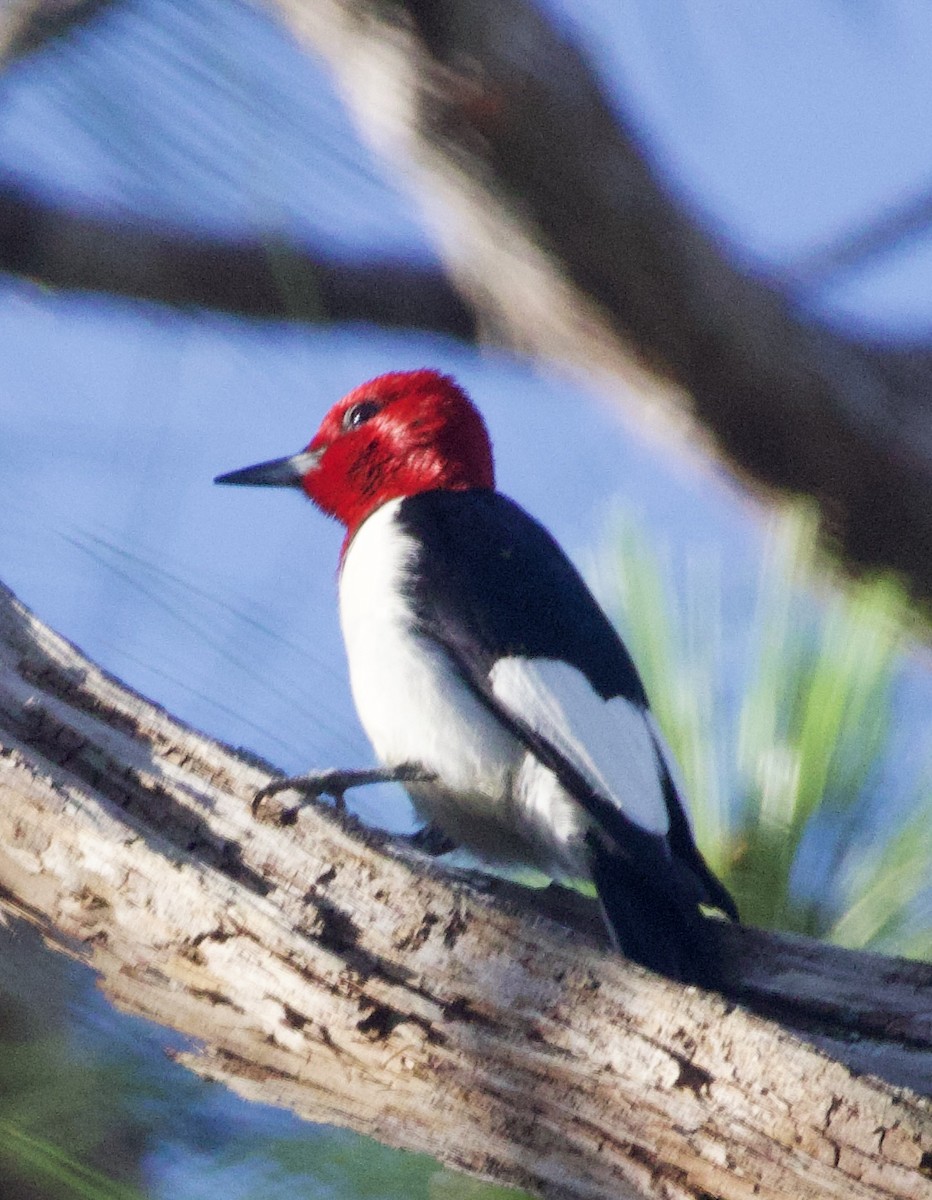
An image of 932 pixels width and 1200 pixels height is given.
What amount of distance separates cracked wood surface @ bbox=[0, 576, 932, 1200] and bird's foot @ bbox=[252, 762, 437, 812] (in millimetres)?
21

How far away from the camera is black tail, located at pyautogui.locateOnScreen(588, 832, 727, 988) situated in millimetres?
1389

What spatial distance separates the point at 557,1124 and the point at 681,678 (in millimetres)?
754

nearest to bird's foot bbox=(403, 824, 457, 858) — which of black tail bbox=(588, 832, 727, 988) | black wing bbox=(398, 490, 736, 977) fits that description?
black wing bbox=(398, 490, 736, 977)

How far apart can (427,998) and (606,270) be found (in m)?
1.00

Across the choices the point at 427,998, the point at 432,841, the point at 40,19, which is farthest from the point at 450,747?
the point at 40,19

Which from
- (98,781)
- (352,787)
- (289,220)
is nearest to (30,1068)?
(98,781)

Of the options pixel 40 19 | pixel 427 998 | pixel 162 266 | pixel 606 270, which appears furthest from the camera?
pixel 162 266

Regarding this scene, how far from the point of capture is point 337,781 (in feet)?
5.21

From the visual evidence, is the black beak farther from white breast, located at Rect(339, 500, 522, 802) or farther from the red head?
white breast, located at Rect(339, 500, 522, 802)

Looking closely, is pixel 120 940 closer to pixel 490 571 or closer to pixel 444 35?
pixel 490 571

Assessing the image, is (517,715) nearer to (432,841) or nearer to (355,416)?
(432,841)

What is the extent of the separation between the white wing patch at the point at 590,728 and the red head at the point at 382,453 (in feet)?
1.80

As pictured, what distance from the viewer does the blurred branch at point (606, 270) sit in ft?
5.11

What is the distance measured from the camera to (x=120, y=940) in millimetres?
1207
